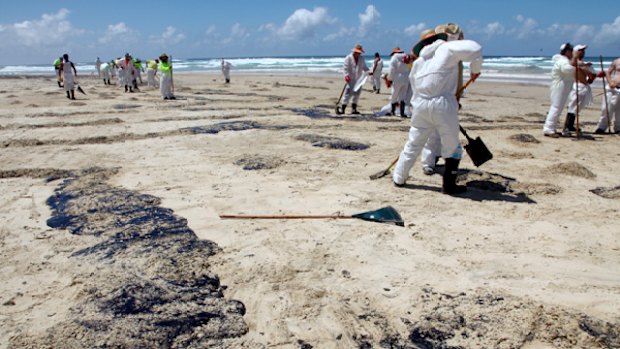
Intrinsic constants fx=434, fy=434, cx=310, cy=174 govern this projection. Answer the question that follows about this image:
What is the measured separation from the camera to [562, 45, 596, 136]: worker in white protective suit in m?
7.79

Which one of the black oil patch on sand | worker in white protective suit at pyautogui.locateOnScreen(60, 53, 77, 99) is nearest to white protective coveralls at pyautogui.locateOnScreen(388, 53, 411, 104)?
the black oil patch on sand

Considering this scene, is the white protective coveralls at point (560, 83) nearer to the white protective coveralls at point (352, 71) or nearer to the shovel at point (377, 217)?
the white protective coveralls at point (352, 71)

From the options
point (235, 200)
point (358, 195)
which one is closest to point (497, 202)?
point (358, 195)

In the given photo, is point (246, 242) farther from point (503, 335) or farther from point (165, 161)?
point (165, 161)

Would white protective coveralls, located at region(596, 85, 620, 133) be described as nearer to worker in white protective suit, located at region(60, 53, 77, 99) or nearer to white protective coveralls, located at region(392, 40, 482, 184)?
white protective coveralls, located at region(392, 40, 482, 184)

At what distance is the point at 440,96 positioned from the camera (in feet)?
14.9

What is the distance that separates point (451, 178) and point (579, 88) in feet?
18.9

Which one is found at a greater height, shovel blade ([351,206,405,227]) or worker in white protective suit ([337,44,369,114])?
worker in white protective suit ([337,44,369,114])

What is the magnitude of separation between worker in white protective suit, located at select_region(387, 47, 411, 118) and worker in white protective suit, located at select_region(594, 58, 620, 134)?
4.16m

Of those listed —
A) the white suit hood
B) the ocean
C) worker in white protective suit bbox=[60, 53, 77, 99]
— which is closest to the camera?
the white suit hood

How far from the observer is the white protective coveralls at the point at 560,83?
312 inches

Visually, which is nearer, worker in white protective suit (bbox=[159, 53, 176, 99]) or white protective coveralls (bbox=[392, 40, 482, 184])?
white protective coveralls (bbox=[392, 40, 482, 184])

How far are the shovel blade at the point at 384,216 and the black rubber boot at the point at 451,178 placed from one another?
3.31 ft

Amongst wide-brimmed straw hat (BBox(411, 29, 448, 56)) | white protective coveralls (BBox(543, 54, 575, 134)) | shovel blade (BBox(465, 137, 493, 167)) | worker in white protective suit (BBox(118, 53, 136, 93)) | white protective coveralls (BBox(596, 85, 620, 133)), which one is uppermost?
worker in white protective suit (BBox(118, 53, 136, 93))
